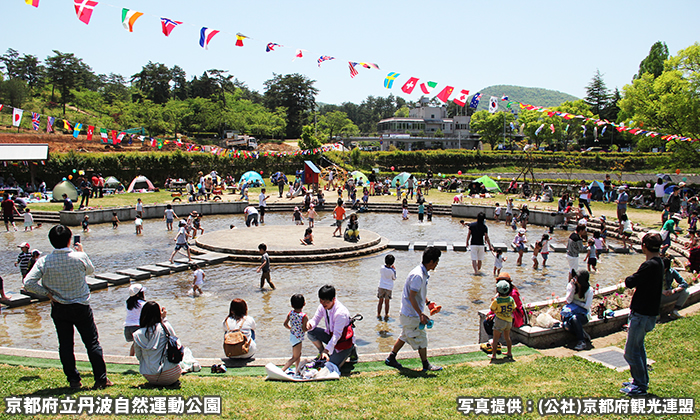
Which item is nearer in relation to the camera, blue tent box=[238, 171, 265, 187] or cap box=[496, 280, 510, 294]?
cap box=[496, 280, 510, 294]

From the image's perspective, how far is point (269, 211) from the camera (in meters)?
30.1

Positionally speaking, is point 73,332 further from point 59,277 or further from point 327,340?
point 327,340

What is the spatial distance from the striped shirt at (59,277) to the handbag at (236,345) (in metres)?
2.47

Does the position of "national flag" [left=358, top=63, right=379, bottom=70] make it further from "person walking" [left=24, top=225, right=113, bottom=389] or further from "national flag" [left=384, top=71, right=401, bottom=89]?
"person walking" [left=24, top=225, right=113, bottom=389]

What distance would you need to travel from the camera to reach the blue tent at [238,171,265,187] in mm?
38031

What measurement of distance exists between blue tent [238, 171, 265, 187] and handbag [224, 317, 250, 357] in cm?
3146

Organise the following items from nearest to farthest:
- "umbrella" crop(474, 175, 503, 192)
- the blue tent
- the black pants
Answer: the black pants → "umbrella" crop(474, 175, 503, 192) → the blue tent

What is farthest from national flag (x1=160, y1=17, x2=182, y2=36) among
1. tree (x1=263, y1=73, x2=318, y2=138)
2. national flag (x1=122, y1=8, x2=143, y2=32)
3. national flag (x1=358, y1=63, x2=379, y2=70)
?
tree (x1=263, y1=73, x2=318, y2=138)

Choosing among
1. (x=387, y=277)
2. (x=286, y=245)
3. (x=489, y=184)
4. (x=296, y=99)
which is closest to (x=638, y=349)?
(x=387, y=277)

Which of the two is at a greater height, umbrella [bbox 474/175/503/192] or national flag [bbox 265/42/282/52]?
national flag [bbox 265/42/282/52]

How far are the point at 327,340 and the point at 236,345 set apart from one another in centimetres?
158

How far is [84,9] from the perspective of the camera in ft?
47.9

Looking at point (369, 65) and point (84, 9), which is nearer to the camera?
point (84, 9)

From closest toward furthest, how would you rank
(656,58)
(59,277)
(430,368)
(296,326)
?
(59,277), (430,368), (296,326), (656,58)
